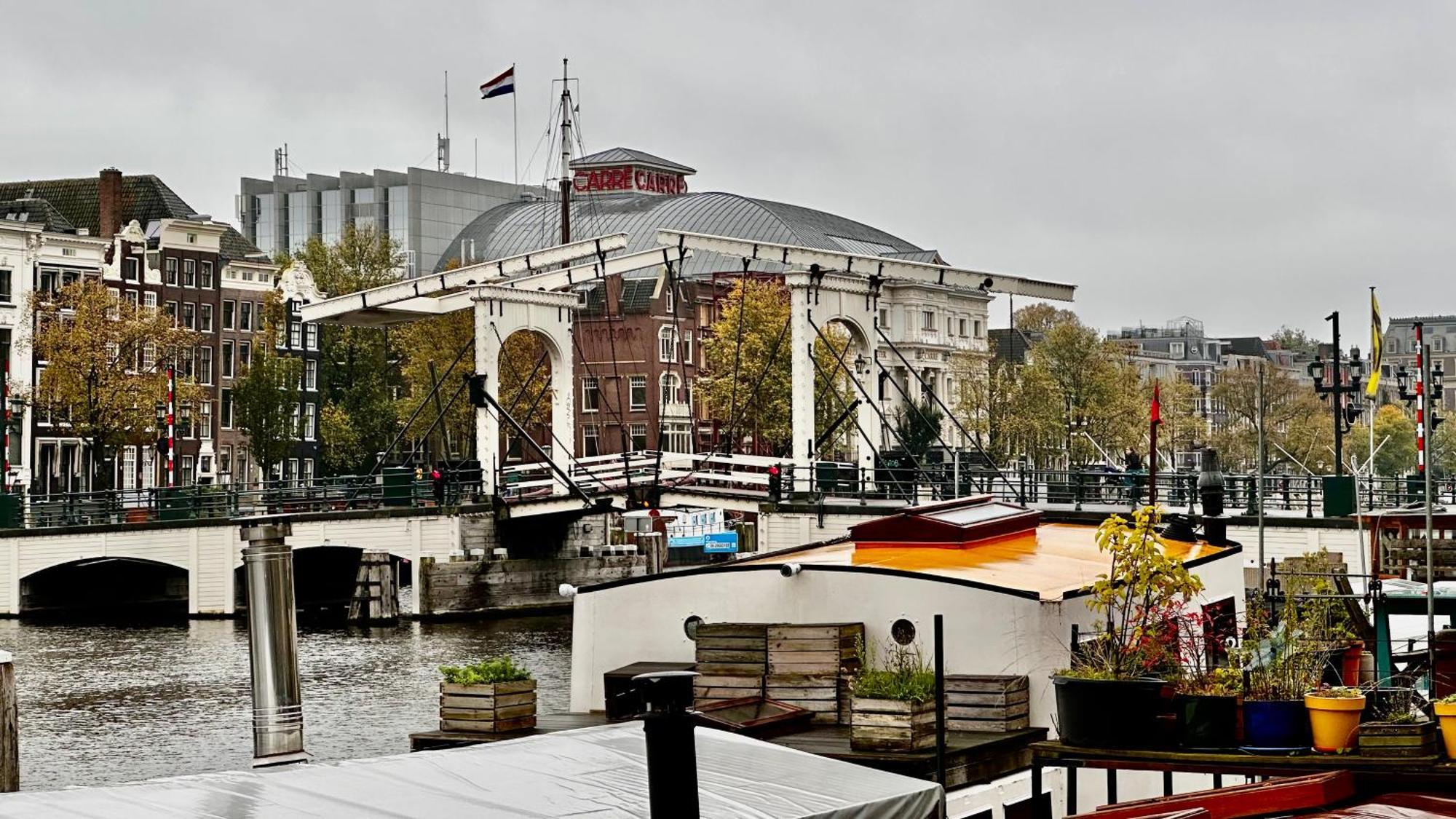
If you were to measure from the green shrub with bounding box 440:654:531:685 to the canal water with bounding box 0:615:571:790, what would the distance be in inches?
344

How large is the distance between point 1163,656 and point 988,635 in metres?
3.80

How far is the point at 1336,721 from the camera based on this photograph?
29.2 ft

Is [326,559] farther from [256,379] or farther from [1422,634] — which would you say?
[1422,634]

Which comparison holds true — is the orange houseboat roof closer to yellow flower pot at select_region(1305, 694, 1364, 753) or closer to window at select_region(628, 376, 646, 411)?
yellow flower pot at select_region(1305, 694, 1364, 753)

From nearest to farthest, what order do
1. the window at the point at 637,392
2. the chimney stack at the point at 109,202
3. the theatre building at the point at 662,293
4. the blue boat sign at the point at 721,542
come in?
the blue boat sign at the point at 721,542 < the chimney stack at the point at 109,202 < the theatre building at the point at 662,293 < the window at the point at 637,392

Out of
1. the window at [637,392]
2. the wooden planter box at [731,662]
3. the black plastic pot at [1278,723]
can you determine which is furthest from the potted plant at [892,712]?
the window at [637,392]

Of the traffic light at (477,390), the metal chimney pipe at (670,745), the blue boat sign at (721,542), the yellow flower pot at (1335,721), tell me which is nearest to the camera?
the metal chimney pipe at (670,745)

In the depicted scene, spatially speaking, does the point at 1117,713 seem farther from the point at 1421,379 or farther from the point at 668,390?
the point at 668,390

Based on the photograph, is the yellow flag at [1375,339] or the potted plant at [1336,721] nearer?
the potted plant at [1336,721]

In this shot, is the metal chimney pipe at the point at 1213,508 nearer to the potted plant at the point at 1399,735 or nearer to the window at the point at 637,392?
the potted plant at the point at 1399,735

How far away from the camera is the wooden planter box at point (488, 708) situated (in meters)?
13.6

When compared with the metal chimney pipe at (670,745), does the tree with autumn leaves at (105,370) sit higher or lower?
higher

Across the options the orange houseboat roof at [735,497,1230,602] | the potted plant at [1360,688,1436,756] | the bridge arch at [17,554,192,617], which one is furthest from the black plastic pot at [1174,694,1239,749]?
the bridge arch at [17,554,192,617]

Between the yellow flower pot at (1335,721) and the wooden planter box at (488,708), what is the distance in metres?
6.19
